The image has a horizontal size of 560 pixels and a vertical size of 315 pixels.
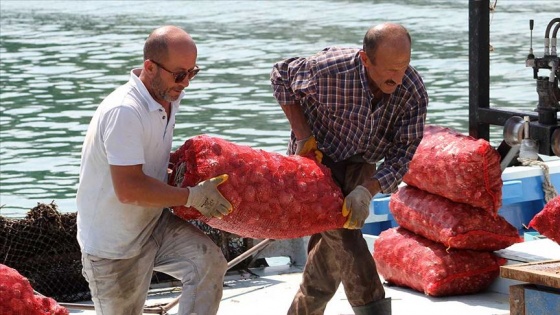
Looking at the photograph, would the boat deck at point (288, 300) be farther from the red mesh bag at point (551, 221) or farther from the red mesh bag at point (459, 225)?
the red mesh bag at point (551, 221)

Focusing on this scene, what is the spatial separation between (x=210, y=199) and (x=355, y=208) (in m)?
0.75

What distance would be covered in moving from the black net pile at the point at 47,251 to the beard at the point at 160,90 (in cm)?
253

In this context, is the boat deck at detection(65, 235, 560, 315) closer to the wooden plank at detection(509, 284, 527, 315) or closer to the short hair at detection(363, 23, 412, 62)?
the wooden plank at detection(509, 284, 527, 315)

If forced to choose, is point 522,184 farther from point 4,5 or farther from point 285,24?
point 4,5

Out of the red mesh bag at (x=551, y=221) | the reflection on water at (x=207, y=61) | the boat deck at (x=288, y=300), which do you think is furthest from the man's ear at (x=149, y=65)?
the reflection on water at (x=207, y=61)

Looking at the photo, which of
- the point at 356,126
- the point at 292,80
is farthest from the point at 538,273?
the point at 292,80

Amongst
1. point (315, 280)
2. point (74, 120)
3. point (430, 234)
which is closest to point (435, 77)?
point (74, 120)

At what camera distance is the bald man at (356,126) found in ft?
16.9

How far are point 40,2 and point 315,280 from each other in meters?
28.9

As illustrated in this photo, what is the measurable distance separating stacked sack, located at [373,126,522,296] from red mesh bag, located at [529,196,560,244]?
0.57 m

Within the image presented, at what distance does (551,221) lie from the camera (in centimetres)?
595

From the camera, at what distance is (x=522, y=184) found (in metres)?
7.81

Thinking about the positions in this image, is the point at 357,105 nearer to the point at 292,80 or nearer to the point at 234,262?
the point at 292,80

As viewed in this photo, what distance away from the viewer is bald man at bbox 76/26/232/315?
4.43 metres
